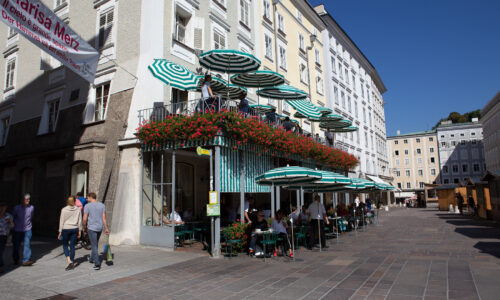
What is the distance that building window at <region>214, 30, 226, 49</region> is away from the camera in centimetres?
1661

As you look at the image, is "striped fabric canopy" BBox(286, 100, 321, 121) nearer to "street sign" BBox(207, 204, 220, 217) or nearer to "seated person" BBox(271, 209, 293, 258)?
"seated person" BBox(271, 209, 293, 258)

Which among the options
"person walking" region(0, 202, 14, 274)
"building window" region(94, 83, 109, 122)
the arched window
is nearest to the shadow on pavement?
"person walking" region(0, 202, 14, 274)

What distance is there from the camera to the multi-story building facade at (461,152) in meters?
78.2

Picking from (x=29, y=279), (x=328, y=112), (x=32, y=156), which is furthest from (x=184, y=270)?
(x=328, y=112)

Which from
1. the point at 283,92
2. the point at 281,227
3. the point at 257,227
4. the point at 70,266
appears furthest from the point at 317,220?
the point at 70,266

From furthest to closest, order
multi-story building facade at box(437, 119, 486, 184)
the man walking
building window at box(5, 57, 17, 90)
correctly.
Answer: multi-story building facade at box(437, 119, 486, 184), building window at box(5, 57, 17, 90), the man walking

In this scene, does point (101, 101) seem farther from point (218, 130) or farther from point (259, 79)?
point (259, 79)

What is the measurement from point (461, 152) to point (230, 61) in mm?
82912

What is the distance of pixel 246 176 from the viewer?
12477 mm

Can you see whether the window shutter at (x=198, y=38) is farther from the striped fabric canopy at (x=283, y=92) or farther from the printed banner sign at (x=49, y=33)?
the printed banner sign at (x=49, y=33)

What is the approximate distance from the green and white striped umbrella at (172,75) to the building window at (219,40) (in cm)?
510

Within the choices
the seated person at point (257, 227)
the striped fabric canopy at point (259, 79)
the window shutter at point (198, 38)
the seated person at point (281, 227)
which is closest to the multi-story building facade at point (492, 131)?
the striped fabric canopy at point (259, 79)

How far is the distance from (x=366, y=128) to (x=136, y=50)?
112ft

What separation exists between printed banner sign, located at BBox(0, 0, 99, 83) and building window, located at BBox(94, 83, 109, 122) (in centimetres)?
307
